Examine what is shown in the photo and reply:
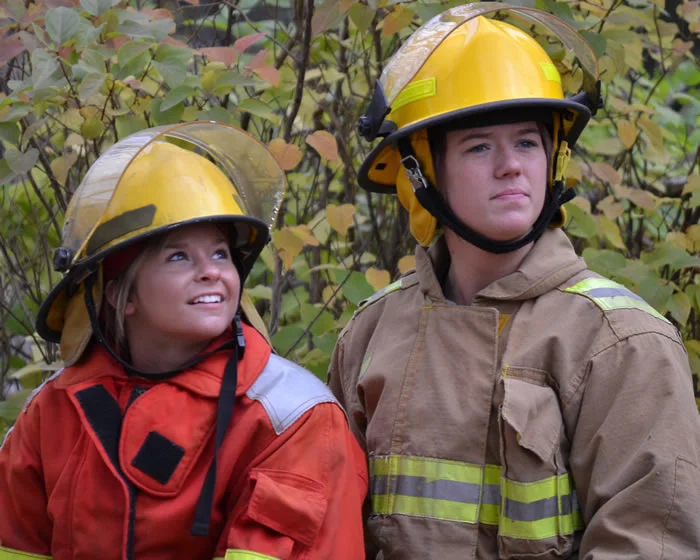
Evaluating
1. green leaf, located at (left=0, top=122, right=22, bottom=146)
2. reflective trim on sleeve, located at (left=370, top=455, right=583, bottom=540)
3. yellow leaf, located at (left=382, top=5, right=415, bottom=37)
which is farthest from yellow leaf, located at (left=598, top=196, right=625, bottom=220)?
green leaf, located at (left=0, top=122, right=22, bottom=146)

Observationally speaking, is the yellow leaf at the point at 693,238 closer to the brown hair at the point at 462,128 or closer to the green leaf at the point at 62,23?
the brown hair at the point at 462,128

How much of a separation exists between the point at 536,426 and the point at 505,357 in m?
0.21

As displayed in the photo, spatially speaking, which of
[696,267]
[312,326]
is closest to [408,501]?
[312,326]

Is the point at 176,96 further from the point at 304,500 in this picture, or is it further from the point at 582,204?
the point at 582,204

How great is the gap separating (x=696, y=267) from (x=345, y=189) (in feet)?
4.92

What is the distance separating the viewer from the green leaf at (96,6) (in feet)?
9.95

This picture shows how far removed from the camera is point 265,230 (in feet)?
9.27

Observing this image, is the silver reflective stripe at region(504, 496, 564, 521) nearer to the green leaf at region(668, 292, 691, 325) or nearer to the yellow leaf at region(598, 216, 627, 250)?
the green leaf at region(668, 292, 691, 325)

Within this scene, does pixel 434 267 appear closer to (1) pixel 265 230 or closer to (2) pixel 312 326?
(1) pixel 265 230

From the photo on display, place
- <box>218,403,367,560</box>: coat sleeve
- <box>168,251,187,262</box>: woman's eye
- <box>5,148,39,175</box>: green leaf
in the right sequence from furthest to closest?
1. <box>5,148,39,175</box>: green leaf
2. <box>168,251,187,262</box>: woman's eye
3. <box>218,403,367,560</box>: coat sleeve

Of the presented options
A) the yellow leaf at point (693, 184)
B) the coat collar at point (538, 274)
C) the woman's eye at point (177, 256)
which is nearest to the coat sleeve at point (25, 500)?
the woman's eye at point (177, 256)

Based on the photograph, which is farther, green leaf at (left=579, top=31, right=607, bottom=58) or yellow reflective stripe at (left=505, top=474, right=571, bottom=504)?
green leaf at (left=579, top=31, right=607, bottom=58)

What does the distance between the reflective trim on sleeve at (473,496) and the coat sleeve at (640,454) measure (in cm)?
7

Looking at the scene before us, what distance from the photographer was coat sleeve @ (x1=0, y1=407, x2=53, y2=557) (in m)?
2.74
